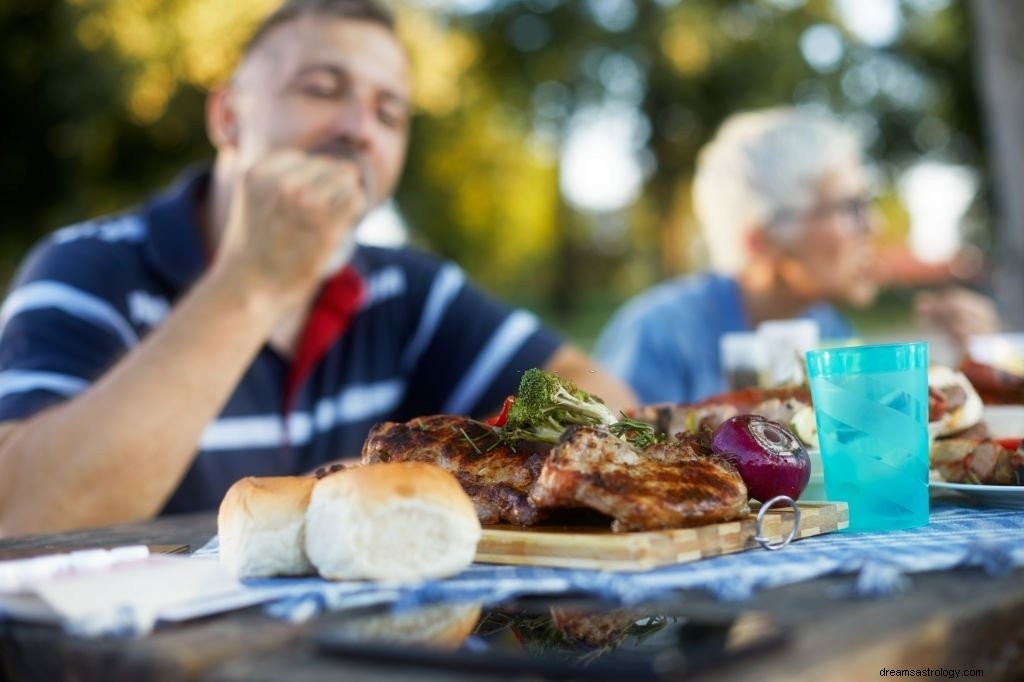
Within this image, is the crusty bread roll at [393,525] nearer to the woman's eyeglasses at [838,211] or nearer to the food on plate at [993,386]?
the food on plate at [993,386]

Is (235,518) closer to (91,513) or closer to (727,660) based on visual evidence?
(727,660)

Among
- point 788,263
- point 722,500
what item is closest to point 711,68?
point 788,263

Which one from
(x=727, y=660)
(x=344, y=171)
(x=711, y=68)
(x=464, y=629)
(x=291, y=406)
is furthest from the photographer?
(x=711, y=68)

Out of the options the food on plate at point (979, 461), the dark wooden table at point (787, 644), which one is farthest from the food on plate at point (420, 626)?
the food on plate at point (979, 461)

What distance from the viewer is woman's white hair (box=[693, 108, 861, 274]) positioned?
17.1 ft

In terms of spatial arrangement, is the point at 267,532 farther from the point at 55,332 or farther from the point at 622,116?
the point at 622,116

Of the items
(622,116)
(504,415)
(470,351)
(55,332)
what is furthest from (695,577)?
(622,116)

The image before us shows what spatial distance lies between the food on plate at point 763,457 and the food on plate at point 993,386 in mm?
1129

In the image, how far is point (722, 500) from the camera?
157 cm

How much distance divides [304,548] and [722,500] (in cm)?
58

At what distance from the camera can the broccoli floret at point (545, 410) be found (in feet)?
5.65

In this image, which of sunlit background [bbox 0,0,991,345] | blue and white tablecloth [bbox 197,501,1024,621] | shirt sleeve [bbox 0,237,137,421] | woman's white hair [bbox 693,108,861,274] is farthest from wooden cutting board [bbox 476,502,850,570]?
sunlit background [bbox 0,0,991,345]

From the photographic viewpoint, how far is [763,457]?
1.76 meters

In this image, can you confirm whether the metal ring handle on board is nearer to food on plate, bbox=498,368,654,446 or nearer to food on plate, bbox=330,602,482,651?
food on plate, bbox=498,368,654,446
